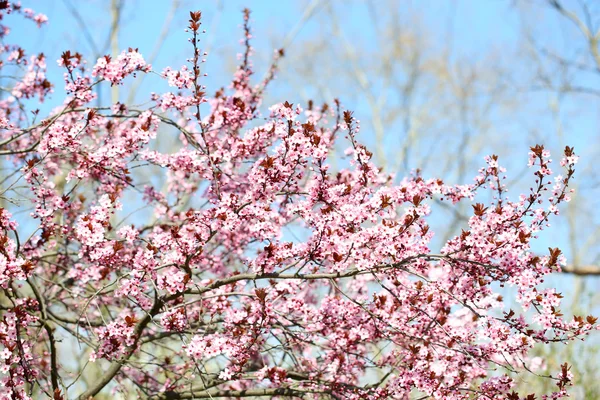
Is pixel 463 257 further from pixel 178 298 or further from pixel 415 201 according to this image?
pixel 178 298

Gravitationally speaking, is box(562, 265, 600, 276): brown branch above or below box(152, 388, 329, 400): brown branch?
above

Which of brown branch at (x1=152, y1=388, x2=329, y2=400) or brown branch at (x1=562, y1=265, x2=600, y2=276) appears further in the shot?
brown branch at (x1=562, y1=265, x2=600, y2=276)

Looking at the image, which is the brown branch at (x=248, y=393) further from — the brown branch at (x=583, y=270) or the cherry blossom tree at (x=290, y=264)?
the brown branch at (x=583, y=270)

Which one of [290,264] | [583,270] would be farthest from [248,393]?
[583,270]

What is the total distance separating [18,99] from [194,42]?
219cm

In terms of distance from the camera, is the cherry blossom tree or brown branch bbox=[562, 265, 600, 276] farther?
brown branch bbox=[562, 265, 600, 276]

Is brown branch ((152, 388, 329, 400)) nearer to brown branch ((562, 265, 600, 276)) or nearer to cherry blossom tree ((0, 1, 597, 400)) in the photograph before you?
cherry blossom tree ((0, 1, 597, 400))

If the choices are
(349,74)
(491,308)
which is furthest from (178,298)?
(349,74)

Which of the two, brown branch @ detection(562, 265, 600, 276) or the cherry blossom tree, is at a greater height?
brown branch @ detection(562, 265, 600, 276)

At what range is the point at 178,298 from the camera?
4.07 meters

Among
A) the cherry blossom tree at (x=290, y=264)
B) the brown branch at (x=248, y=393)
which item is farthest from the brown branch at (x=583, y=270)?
the brown branch at (x=248, y=393)

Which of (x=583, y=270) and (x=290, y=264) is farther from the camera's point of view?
(x=583, y=270)

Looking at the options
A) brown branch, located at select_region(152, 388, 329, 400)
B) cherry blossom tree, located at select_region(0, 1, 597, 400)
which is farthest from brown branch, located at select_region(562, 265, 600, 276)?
brown branch, located at select_region(152, 388, 329, 400)

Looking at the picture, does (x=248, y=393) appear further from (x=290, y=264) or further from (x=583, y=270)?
(x=583, y=270)
